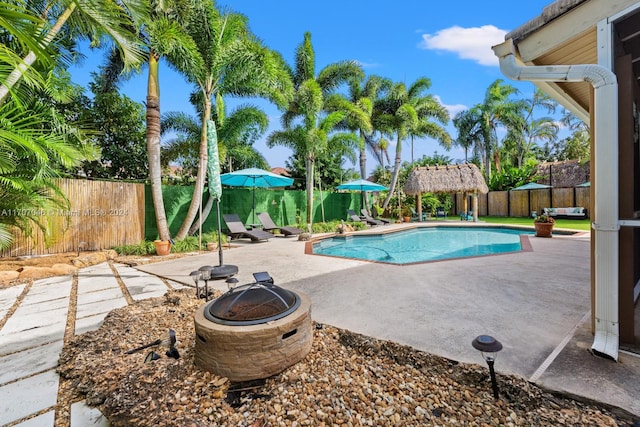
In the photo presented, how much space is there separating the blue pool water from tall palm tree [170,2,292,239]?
5313mm

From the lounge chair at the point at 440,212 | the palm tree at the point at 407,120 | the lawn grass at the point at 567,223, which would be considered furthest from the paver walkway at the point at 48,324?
the lounge chair at the point at 440,212

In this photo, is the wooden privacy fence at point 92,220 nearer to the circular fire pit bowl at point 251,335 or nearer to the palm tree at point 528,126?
the circular fire pit bowl at point 251,335

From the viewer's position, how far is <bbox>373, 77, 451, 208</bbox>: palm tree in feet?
61.0

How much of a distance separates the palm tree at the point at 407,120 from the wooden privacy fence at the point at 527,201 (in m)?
5.68

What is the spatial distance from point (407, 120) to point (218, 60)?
41.5 feet

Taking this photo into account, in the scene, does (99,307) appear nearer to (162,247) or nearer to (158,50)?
(162,247)

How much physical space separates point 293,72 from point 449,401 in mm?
16733

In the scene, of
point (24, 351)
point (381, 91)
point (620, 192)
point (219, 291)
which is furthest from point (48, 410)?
point (381, 91)

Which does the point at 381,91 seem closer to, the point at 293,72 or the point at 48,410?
the point at 293,72

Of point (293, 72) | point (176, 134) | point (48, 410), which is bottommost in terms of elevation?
point (48, 410)

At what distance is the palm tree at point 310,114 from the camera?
13.8m

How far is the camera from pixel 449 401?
1969mm

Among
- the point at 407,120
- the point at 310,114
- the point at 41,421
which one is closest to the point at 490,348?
the point at 41,421

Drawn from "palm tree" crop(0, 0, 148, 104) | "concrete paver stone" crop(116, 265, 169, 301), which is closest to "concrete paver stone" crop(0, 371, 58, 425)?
"concrete paver stone" crop(116, 265, 169, 301)
